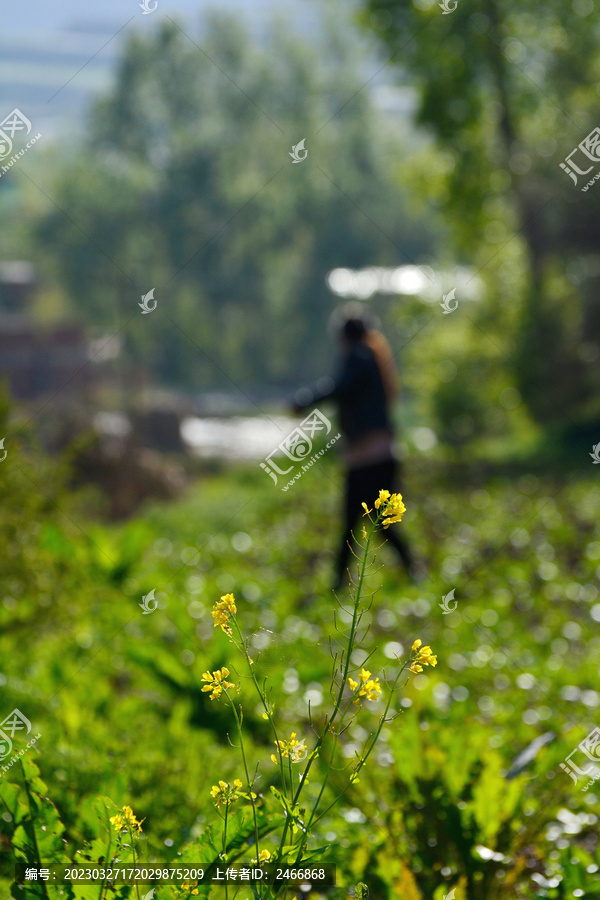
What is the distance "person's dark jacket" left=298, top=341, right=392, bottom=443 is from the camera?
19.2 ft

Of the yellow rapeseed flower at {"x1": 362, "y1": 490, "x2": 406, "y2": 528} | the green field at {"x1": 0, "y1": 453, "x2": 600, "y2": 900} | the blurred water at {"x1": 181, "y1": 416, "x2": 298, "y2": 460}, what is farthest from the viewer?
the blurred water at {"x1": 181, "y1": 416, "x2": 298, "y2": 460}

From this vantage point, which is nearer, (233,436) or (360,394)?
(360,394)

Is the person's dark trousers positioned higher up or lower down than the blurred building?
lower down

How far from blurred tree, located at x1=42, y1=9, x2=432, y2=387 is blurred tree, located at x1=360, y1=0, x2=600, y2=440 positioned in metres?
16.6

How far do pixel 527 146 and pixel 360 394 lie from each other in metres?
12.0

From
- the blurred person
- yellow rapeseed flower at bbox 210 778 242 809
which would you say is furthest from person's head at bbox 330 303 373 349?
yellow rapeseed flower at bbox 210 778 242 809

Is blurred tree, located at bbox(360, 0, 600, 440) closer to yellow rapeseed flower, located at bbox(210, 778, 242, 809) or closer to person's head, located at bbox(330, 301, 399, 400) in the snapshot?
person's head, located at bbox(330, 301, 399, 400)

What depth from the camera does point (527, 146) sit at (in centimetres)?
1605

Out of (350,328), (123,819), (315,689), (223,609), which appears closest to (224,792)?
(123,819)

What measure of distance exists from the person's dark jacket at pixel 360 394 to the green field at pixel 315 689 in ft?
3.10

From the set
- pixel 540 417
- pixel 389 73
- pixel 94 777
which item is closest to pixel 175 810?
pixel 94 777

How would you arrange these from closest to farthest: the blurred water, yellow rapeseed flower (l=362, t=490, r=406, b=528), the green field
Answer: yellow rapeseed flower (l=362, t=490, r=406, b=528) → the green field → the blurred water

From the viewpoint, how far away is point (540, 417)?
15.0 m

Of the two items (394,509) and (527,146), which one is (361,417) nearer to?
(394,509)
